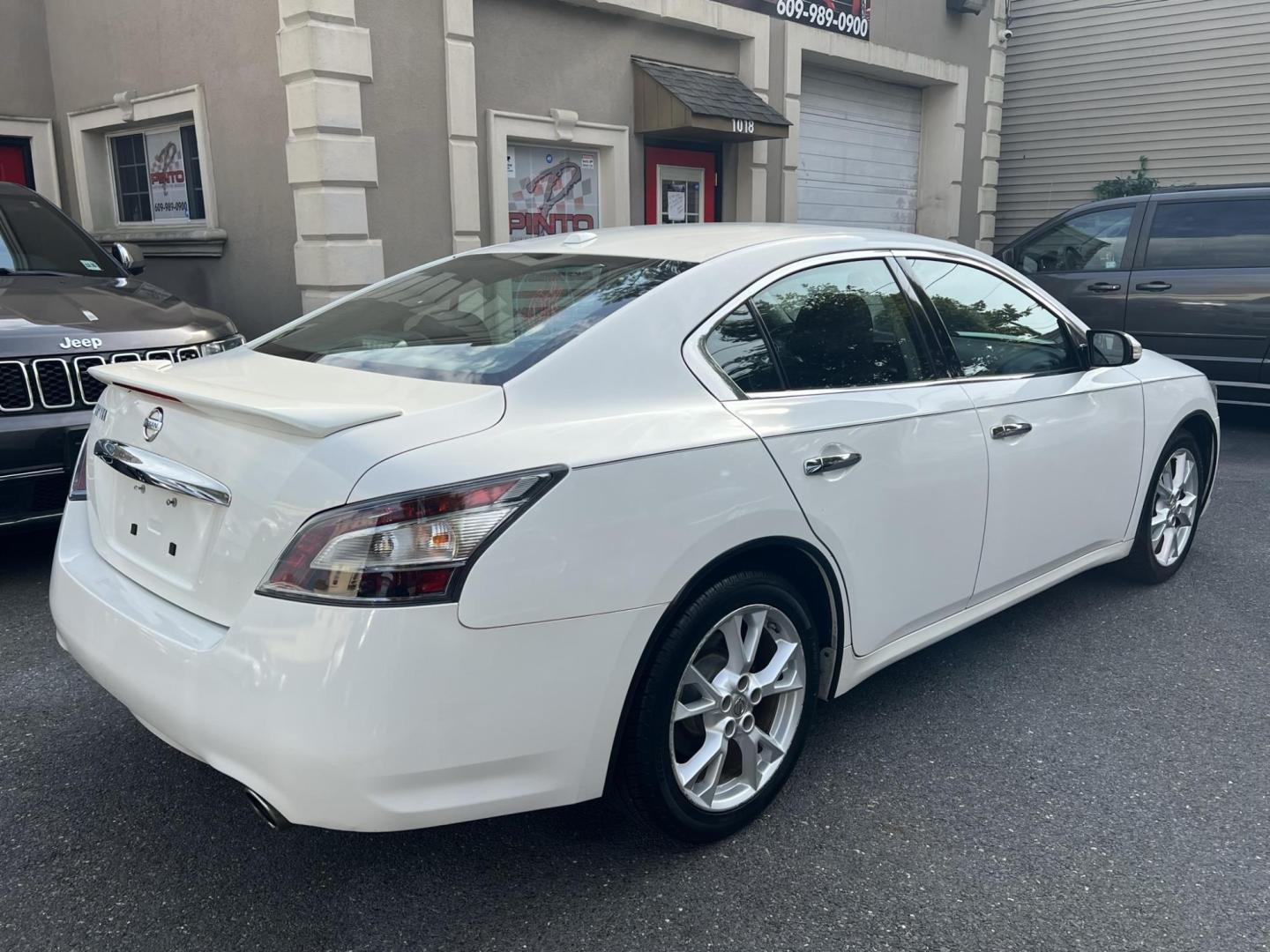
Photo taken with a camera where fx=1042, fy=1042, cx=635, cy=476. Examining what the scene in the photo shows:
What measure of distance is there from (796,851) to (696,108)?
300 inches

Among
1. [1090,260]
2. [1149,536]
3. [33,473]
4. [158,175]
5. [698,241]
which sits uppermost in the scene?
[158,175]

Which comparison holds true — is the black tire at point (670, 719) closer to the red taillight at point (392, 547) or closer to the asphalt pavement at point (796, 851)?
the asphalt pavement at point (796, 851)

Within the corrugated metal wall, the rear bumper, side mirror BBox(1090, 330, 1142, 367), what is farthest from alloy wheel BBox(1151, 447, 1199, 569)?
the corrugated metal wall

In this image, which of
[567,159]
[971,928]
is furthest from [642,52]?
[971,928]

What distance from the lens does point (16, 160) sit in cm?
997

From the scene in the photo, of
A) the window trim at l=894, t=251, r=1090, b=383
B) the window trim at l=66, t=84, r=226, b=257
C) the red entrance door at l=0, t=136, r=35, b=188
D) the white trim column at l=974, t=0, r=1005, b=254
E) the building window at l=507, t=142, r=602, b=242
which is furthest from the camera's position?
the white trim column at l=974, t=0, r=1005, b=254

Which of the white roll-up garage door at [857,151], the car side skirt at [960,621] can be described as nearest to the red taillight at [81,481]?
the car side skirt at [960,621]

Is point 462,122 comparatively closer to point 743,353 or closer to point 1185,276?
point 1185,276

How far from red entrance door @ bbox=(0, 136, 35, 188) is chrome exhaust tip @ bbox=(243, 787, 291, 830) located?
9899 mm

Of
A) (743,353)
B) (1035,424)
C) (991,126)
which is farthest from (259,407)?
(991,126)

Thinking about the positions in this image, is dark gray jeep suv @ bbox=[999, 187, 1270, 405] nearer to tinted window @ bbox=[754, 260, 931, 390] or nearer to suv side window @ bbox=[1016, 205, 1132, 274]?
suv side window @ bbox=[1016, 205, 1132, 274]

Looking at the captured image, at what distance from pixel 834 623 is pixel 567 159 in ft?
23.5

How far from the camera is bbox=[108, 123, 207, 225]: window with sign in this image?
8938mm

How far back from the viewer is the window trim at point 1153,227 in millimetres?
7566
